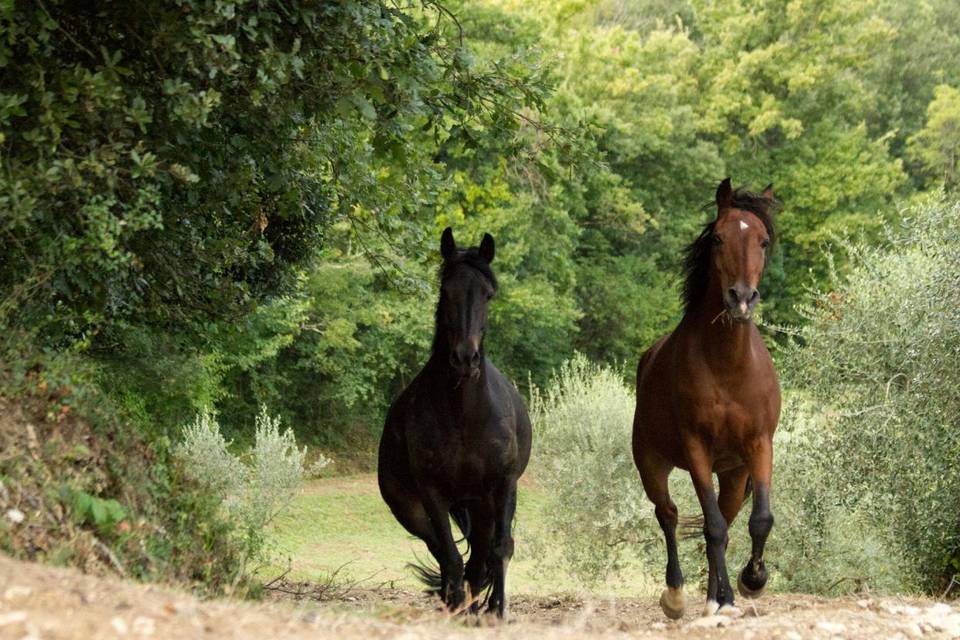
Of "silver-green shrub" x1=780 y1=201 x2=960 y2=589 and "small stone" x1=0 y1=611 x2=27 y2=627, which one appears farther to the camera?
"silver-green shrub" x1=780 y1=201 x2=960 y2=589

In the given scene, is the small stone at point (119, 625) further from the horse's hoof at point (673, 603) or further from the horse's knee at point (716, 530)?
the horse's hoof at point (673, 603)

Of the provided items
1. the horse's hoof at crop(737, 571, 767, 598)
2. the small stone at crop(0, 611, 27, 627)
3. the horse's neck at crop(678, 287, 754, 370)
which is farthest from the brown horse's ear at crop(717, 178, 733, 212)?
the small stone at crop(0, 611, 27, 627)

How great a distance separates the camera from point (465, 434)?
8664mm

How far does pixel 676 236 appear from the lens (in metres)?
41.7

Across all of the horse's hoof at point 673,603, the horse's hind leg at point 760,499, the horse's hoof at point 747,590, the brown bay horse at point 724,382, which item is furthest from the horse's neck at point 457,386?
the horse's hoof at point 747,590

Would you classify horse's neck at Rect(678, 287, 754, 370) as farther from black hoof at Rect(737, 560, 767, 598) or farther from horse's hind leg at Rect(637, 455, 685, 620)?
horse's hind leg at Rect(637, 455, 685, 620)

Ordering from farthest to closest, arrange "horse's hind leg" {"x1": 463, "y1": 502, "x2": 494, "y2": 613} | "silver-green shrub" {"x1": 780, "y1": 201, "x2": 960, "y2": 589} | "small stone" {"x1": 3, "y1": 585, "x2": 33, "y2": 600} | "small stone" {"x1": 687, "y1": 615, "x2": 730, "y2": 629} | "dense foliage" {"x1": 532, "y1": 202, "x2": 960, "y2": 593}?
1. "dense foliage" {"x1": 532, "y1": 202, "x2": 960, "y2": 593}
2. "silver-green shrub" {"x1": 780, "y1": 201, "x2": 960, "y2": 589}
3. "horse's hind leg" {"x1": 463, "y1": 502, "x2": 494, "y2": 613}
4. "small stone" {"x1": 687, "y1": 615, "x2": 730, "y2": 629}
5. "small stone" {"x1": 3, "y1": 585, "x2": 33, "y2": 600}

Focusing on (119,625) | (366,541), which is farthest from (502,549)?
(366,541)

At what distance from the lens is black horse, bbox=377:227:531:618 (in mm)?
8289

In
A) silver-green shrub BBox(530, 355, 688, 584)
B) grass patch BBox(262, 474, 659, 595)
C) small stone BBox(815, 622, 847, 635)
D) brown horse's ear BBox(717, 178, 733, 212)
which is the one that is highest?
brown horse's ear BBox(717, 178, 733, 212)

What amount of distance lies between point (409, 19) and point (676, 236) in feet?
111

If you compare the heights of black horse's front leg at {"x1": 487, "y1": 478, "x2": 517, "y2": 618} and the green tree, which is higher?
the green tree

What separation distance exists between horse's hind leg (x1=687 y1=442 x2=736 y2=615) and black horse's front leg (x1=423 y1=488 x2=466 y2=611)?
71.2 inches

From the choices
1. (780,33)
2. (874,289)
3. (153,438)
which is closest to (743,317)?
(153,438)
